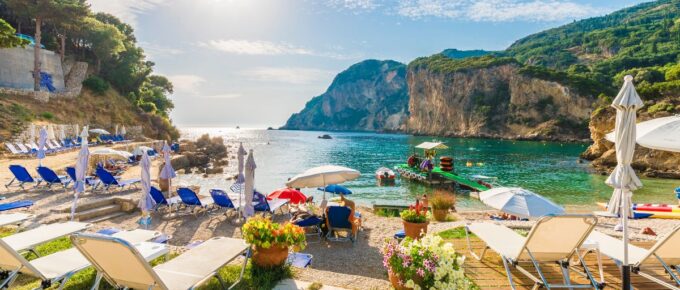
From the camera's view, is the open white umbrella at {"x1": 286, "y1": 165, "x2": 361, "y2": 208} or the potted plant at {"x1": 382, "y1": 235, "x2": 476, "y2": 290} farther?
the open white umbrella at {"x1": 286, "y1": 165, "x2": 361, "y2": 208}

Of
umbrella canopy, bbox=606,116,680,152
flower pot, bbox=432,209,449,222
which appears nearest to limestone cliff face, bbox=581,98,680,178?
flower pot, bbox=432,209,449,222

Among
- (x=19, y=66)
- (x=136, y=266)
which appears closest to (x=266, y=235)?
(x=136, y=266)

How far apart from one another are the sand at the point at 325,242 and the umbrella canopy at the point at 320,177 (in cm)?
158

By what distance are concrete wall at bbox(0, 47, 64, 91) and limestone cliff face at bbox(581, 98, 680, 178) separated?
201 feet

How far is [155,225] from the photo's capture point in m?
9.77

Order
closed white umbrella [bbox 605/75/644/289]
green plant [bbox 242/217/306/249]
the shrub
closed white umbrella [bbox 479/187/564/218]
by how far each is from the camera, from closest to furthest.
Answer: closed white umbrella [bbox 605/75/644/289], green plant [bbox 242/217/306/249], closed white umbrella [bbox 479/187/564/218], the shrub

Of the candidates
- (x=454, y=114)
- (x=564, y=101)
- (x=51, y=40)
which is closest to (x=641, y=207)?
(x=51, y=40)

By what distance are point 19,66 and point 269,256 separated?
48509 millimetres

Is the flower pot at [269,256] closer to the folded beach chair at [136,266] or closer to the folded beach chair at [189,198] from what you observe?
the folded beach chair at [136,266]

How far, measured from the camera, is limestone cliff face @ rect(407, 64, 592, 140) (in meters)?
85.9

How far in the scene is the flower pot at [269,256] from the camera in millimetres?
4914

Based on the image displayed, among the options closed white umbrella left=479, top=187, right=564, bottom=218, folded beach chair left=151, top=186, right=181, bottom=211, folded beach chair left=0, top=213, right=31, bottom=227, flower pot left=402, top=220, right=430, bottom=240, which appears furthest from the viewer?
folded beach chair left=151, top=186, right=181, bottom=211

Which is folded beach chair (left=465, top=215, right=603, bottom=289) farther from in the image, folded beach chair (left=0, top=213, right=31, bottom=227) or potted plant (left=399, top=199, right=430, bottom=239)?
folded beach chair (left=0, top=213, right=31, bottom=227)

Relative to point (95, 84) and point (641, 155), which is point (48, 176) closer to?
point (95, 84)
